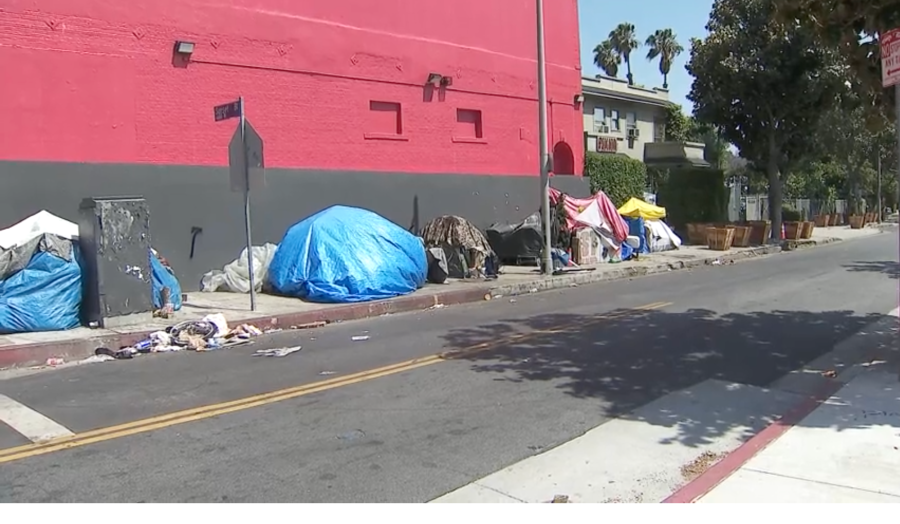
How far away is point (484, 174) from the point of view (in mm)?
21312

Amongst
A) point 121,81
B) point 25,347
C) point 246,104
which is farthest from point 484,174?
point 25,347

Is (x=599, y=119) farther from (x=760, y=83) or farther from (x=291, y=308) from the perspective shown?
(x=291, y=308)

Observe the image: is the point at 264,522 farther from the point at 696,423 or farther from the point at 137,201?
the point at 137,201

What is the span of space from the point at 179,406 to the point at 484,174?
1522 centimetres

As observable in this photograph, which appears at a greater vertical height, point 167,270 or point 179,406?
point 167,270

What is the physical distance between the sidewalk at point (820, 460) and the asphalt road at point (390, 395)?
1226 mm

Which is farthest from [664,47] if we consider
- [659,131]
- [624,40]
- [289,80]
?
[289,80]

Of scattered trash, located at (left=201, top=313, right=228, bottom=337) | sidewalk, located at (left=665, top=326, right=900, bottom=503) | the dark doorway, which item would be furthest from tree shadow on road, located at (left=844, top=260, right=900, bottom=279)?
scattered trash, located at (left=201, top=313, right=228, bottom=337)

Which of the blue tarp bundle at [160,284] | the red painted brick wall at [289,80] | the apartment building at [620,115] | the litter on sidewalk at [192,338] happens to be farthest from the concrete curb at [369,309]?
the apartment building at [620,115]

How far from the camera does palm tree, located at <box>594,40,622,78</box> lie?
233ft

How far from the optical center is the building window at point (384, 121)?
722 inches

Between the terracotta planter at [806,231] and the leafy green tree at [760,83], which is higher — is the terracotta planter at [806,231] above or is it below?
below

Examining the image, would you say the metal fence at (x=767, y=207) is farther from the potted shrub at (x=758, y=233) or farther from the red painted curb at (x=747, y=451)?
the red painted curb at (x=747, y=451)

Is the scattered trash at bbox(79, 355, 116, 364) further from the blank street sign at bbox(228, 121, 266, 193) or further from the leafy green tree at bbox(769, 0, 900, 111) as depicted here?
the leafy green tree at bbox(769, 0, 900, 111)
